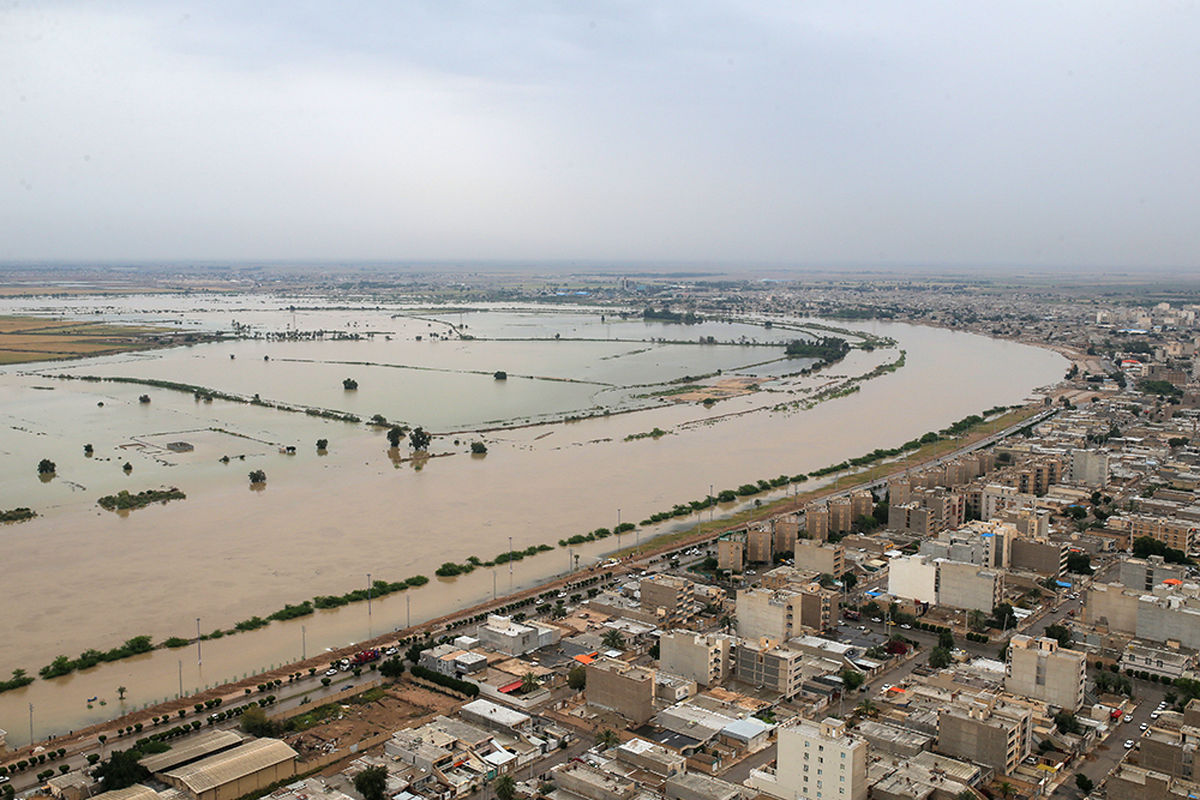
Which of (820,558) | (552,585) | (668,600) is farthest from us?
(820,558)

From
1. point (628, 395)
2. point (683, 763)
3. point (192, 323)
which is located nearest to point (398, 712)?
point (683, 763)

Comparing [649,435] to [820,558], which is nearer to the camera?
[820,558]

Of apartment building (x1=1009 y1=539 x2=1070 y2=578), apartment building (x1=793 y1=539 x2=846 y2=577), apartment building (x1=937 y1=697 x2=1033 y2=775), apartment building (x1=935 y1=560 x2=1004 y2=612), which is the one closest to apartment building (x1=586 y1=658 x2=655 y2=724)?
apartment building (x1=937 y1=697 x2=1033 y2=775)

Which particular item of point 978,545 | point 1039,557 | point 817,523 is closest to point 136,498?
point 817,523

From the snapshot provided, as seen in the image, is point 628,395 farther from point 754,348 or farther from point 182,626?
point 182,626

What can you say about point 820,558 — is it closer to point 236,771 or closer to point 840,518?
point 840,518

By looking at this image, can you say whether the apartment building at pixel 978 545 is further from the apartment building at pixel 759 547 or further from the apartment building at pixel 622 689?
the apartment building at pixel 622 689
